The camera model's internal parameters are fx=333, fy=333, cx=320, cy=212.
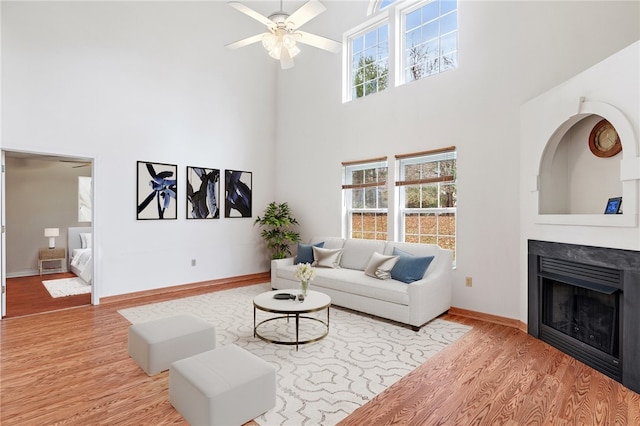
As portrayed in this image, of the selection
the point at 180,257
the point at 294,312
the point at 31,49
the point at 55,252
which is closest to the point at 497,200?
the point at 294,312

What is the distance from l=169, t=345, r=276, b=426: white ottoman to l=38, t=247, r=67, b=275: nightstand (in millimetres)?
6536

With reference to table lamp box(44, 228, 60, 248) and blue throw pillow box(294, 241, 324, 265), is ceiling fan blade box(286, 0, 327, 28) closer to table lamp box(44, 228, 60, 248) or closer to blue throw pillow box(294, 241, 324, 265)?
blue throw pillow box(294, 241, 324, 265)

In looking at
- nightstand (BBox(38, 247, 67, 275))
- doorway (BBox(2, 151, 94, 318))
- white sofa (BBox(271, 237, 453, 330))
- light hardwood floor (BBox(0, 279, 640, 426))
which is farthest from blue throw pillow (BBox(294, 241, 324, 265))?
nightstand (BBox(38, 247, 67, 275))

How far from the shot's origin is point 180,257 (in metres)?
5.72

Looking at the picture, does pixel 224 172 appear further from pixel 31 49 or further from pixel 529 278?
pixel 529 278

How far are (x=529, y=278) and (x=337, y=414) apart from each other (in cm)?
264

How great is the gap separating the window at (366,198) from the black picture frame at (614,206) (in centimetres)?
282

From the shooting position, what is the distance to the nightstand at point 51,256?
6867 mm

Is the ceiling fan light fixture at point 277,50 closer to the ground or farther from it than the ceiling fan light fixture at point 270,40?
closer to the ground

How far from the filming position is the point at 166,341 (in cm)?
276

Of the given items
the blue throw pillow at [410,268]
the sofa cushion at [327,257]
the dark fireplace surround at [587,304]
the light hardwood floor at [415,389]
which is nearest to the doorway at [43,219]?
the light hardwood floor at [415,389]

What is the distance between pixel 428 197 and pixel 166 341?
373 centimetres

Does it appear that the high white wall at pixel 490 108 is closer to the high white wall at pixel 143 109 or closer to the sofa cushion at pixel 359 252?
the sofa cushion at pixel 359 252

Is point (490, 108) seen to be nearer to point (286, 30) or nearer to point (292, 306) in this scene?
point (286, 30)
